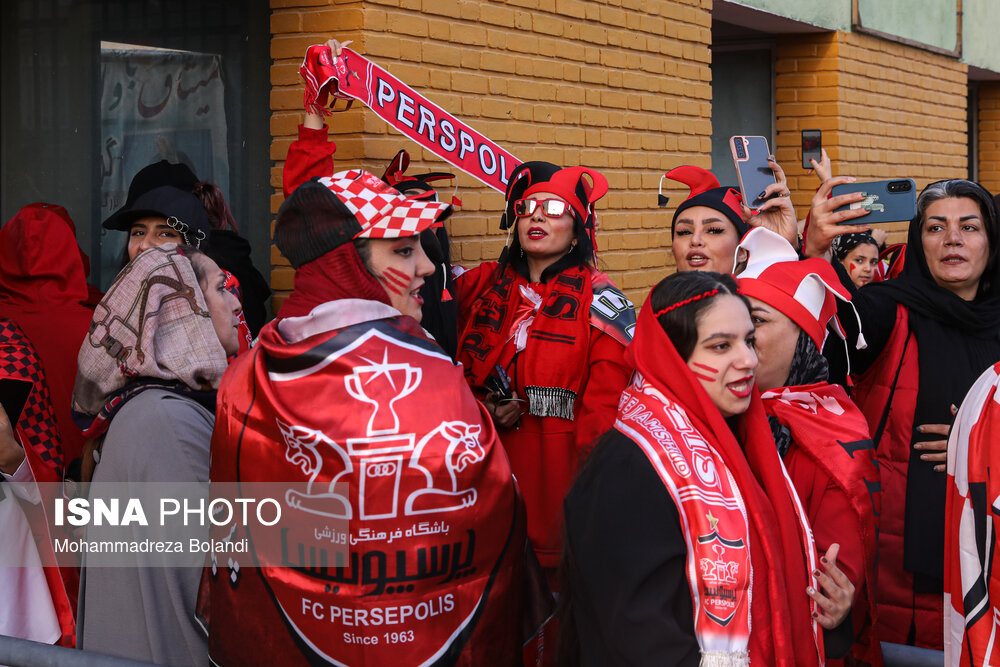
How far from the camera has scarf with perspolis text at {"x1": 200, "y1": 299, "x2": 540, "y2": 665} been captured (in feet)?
7.79

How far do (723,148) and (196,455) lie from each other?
6548 mm

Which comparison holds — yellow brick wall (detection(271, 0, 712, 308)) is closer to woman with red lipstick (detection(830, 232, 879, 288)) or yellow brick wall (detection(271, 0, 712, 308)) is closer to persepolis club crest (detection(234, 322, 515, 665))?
woman with red lipstick (detection(830, 232, 879, 288))

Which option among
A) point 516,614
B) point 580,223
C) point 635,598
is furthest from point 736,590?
point 580,223

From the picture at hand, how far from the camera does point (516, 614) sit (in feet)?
8.72

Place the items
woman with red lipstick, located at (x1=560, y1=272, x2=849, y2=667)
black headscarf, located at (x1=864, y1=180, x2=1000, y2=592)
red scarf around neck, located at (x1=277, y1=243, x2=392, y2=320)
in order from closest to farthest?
woman with red lipstick, located at (x1=560, y1=272, x2=849, y2=667), red scarf around neck, located at (x1=277, y1=243, x2=392, y2=320), black headscarf, located at (x1=864, y1=180, x2=1000, y2=592)

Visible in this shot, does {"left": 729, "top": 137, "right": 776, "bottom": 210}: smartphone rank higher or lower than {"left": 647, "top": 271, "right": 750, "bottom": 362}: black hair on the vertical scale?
higher

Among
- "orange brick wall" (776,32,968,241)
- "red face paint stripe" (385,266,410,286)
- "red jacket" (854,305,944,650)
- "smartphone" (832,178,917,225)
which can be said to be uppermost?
"orange brick wall" (776,32,968,241)

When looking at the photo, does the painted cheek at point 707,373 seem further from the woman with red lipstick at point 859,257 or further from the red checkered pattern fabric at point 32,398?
the woman with red lipstick at point 859,257

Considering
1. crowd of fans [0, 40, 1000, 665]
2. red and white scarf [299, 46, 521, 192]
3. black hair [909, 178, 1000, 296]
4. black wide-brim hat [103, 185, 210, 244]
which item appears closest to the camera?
crowd of fans [0, 40, 1000, 665]

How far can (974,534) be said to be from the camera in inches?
96.2

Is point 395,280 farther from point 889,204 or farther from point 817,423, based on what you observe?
point 889,204

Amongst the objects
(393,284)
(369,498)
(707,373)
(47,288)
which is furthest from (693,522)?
(47,288)

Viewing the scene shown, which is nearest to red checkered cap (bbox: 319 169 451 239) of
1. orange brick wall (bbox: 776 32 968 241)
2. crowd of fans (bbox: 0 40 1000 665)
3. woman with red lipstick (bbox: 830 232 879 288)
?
crowd of fans (bbox: 0 40 1000 665)

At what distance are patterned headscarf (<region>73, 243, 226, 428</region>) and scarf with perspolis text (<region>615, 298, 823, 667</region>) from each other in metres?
1.21
